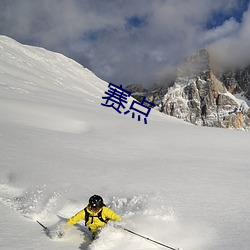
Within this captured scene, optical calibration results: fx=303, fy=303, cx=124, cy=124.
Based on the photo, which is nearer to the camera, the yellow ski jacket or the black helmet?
the black helmet

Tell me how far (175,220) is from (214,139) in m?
9.61

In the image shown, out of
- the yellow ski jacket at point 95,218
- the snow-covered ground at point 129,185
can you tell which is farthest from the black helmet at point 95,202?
the snow-covered ground at point 129,185

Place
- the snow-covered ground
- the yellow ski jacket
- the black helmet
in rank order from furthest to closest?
the yellow ski jacket → the black helmet → the snow-covered ground

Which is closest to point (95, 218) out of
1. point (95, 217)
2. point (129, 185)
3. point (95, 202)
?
point (95, 217)

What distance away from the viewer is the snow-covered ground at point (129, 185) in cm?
550

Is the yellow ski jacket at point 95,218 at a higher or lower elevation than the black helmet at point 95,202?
lower

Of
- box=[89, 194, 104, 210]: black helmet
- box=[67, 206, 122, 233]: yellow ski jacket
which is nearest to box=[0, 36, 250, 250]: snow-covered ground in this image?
box=[67, 206, 122, 233]: yellow ski jacket

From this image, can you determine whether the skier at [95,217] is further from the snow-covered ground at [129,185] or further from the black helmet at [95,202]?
the snow-covered ground at [129,185]

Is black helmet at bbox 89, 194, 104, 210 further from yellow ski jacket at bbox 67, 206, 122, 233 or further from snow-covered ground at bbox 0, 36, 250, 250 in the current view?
snow-covered ground at bbox 0, 36, 250, 250

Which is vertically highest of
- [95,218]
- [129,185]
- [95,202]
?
[129,185]

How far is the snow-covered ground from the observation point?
5.50 meters

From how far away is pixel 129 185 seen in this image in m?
8.16

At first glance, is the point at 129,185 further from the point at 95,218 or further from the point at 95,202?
the point at 95,202

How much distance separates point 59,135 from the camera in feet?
46.0
